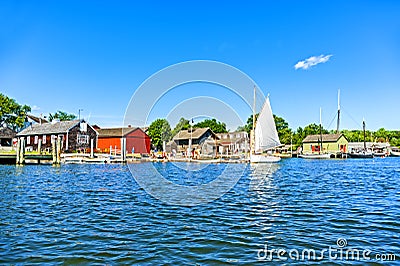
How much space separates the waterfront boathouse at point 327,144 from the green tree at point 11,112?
77.4 metres

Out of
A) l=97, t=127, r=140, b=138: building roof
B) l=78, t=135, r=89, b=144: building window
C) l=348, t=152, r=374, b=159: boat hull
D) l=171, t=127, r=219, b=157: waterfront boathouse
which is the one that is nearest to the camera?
l=78, t=135, r=89, b=144: building window

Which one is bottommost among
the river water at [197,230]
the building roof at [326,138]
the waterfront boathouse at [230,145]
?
the river water at [197,230]

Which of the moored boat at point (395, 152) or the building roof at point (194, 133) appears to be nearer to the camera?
the building roof at point (194, 133)

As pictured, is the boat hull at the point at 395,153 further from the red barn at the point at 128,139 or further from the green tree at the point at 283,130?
the red barn at the point at 128,139

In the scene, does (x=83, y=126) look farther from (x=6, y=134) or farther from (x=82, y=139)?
(x=6, y=134)

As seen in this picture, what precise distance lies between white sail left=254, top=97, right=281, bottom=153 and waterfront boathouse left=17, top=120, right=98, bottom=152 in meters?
29.4

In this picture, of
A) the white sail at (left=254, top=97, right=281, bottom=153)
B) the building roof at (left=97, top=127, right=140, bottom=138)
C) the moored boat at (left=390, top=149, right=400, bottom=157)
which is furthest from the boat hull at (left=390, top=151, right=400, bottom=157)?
the building roof at (left=97, top=127, right=140, bottom=138)

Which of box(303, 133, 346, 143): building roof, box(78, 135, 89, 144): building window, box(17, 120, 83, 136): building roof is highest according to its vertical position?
box(17, 120, 83, 136): building roof

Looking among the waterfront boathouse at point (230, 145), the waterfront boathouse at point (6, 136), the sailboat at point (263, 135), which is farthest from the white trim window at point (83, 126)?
the sailboat at point (263, 135)

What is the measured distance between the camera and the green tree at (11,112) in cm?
7554

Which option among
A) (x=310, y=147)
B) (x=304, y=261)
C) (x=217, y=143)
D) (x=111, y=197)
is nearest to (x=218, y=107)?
(x=111, y=197)

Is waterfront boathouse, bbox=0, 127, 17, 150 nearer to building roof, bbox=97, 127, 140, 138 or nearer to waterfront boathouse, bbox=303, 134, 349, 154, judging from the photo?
building roof, bbox=97, 127, 140, 138

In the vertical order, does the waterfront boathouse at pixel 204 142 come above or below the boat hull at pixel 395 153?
above

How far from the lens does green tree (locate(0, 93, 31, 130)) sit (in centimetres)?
7554
